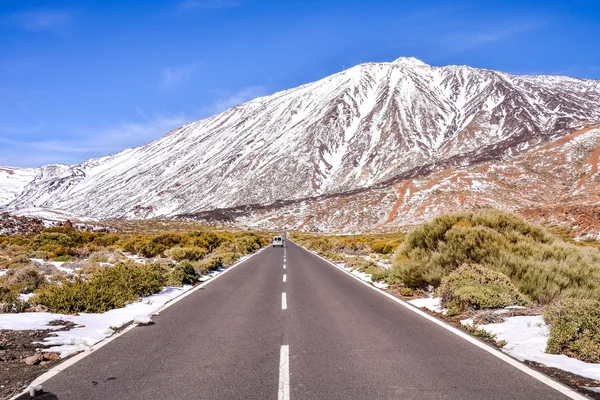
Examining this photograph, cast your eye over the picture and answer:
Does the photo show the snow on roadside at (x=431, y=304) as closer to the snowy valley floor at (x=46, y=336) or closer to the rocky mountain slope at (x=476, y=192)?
the snowy valley floor at (x=46, y=336)

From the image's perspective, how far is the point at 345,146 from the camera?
16762cm

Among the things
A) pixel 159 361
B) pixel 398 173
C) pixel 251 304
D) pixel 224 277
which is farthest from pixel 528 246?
pixel 398 173

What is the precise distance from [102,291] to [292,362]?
638 cm

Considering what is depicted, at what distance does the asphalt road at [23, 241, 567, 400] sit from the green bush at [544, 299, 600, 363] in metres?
1.12

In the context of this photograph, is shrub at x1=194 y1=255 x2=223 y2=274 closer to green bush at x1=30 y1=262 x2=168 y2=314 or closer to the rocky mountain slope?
green bush at x1=30 y1=262 x2=168 y2=314

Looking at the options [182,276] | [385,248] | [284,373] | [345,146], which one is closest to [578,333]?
[284,373]

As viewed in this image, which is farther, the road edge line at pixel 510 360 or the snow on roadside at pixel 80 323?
the snow on roadside at pixel 80 323

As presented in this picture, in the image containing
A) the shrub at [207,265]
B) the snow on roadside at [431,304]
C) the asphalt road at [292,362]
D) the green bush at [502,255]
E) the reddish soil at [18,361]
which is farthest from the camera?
the shrub at [207,265]

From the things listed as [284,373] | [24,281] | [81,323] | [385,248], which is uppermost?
[24,281]

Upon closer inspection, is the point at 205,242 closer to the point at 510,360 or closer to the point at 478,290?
the point at 478,290

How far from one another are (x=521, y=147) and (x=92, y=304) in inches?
5582

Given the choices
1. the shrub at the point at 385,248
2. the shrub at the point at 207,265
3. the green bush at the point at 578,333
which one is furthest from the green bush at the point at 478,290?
the shrub at the point at 385,248

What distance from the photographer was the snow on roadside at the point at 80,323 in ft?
21.0

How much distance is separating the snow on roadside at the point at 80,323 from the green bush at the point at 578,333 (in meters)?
7.40
